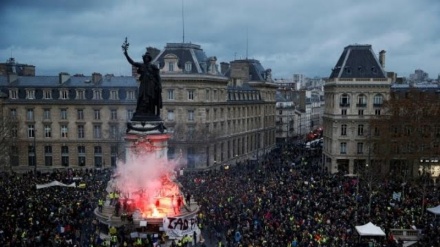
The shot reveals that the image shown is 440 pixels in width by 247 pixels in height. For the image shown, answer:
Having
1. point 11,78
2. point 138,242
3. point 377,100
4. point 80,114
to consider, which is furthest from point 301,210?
point 11,78

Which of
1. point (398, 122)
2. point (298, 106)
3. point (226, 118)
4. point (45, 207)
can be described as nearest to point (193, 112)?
point (226, 118)

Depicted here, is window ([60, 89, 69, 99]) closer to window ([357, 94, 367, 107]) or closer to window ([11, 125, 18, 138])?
window ([11, 125, 18, 138])

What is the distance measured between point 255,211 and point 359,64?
124ft

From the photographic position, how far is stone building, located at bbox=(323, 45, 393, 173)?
66625 millimetres

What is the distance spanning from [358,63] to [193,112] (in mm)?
24456

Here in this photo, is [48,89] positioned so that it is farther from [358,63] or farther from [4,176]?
[358,63]

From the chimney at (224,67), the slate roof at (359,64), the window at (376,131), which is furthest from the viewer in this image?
the chimney at (224,67)

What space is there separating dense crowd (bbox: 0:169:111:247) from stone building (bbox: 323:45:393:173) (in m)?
35.0

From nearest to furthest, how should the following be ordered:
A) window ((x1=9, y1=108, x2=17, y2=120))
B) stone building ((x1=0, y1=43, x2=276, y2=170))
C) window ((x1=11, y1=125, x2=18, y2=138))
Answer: window ((x1=11, y1=125, x2=18, y2=138)) < stone building ((x1=0, y1=43, x2=276, y2=170)) < window ((x1=9, y1=108, x2=17, y2=120))

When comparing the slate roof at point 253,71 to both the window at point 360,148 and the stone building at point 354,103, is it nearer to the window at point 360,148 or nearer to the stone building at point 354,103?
the stone building at point 354,103

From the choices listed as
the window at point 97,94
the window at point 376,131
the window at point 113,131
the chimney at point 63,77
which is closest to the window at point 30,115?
the chimney at point 63,77

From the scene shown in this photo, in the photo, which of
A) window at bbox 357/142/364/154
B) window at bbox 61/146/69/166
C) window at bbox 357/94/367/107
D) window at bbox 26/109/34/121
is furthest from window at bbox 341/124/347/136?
window at bbox 26/109/34/121

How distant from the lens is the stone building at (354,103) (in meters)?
66.6

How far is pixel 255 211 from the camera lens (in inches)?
1496
